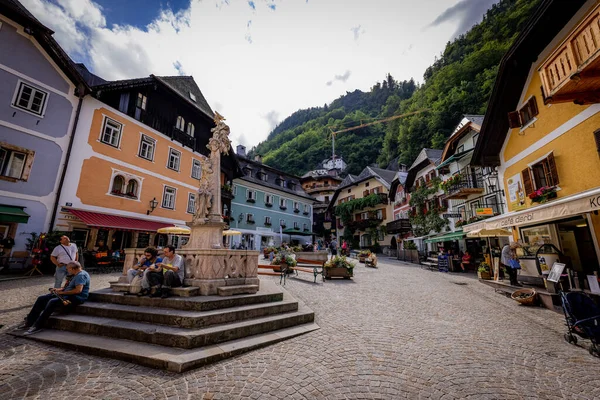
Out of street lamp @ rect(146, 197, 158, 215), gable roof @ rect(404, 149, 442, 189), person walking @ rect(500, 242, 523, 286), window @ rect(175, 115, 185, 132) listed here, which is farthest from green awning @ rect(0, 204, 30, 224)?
gable roof @ rect(404, 149, 442, 189)

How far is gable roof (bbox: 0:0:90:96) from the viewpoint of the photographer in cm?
1170

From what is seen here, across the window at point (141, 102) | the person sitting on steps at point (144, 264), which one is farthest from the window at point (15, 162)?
the person sitting on steps at point (144, 264)

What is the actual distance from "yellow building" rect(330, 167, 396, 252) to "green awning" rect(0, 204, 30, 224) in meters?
32.8

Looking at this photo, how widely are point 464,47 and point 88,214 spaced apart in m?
59.5

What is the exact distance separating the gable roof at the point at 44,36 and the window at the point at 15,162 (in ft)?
14.4

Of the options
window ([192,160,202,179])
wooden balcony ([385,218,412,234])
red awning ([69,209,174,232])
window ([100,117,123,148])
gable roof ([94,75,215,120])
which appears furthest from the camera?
wooden balcony ([385,218,412,234])

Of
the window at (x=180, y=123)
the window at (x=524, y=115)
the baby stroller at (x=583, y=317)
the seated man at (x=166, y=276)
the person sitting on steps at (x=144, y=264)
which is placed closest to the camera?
the baby stroller at (x=583, y=317)

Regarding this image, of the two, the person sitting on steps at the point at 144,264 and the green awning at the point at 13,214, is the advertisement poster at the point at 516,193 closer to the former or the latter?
the person sitting on steps at the point at 144,264

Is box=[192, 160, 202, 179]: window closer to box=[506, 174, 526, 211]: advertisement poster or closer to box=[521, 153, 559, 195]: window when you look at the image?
box=[506, 174, 526, 211]: advertisement poster

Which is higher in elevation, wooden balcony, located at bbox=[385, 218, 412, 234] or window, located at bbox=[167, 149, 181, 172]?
window, located at bbox=[167, 149, 181, 172]

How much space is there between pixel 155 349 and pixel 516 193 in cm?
1554

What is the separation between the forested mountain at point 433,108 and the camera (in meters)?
34.0

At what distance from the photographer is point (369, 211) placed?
3794cm

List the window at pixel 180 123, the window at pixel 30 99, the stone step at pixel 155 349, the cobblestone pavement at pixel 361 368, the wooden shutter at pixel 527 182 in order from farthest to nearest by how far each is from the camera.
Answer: the window at pixel 180 123 → the window at pixel 30 99 → the wooden shutter at pixel 527 182 → the stone step at pixel 155 349 → the cobblestone pavement at pixel 361 368
